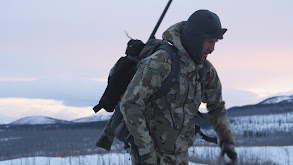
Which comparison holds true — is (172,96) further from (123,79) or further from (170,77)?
(123,79)

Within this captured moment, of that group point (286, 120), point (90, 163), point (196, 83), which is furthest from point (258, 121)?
point (196, 83)

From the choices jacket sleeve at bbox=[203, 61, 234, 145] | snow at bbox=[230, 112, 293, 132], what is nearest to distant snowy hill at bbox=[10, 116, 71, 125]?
snow at bbox=[230, 112, 293, 132]

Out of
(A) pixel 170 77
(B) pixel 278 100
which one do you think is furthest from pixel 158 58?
(B) pixel 278 100

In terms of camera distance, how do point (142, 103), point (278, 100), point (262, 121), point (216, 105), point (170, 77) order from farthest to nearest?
point (278, 100)
point (262, 121)
point (216, 105)
point (170, 77)
point (142, 103)

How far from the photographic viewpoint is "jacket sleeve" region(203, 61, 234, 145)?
153 inches

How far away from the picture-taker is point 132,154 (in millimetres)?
3547

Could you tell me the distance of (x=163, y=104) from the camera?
3389 millimetres

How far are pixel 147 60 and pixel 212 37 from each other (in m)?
0.57

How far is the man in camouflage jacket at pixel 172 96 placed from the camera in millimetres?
3197

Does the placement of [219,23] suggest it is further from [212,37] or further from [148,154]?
[148,154]

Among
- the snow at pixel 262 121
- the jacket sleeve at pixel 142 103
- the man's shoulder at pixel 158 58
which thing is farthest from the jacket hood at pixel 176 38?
the snow at pixel 262 121

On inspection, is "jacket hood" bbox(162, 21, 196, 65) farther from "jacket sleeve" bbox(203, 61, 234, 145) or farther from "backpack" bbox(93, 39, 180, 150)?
"jacket sleeve" bbox(203, 61, 234, 145)

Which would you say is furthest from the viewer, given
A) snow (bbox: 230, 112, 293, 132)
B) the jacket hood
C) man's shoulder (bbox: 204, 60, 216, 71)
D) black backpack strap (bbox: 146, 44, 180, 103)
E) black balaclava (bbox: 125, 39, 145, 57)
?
snow (bbox: 230, 112, 293, 132)

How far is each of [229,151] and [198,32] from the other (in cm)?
111
